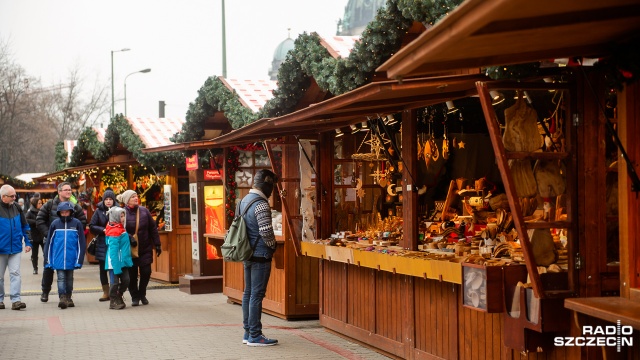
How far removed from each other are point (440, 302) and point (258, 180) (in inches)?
110

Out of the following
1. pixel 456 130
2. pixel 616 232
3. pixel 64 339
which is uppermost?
pixel 456 130

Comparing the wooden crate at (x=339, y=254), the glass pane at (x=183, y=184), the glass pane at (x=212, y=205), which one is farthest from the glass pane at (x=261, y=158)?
the wooden crate at (x=339, y=254)

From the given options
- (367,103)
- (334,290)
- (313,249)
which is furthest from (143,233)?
(367,103)

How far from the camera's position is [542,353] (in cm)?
710

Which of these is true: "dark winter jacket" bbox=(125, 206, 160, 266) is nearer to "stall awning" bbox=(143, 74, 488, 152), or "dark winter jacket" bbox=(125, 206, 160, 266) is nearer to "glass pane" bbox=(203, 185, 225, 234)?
"glass pane" bbox=(203, 185, 225, 234)

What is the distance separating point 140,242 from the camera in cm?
1508

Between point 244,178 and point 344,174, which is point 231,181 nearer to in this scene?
point 244,178

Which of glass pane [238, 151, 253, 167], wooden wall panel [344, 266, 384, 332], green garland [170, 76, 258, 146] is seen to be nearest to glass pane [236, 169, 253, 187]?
glass pane [238, 151, 253, 167]

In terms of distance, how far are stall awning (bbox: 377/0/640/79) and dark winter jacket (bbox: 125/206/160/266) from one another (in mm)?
9748

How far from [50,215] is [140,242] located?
163cm

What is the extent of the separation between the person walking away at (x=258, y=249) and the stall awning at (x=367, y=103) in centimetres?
78

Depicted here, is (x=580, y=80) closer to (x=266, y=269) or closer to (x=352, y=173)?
(x=266, y=269)

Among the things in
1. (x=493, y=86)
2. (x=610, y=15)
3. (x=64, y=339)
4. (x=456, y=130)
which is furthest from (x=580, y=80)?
(x=64, y=339)

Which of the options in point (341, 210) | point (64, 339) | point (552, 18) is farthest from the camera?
point (341, 210)
